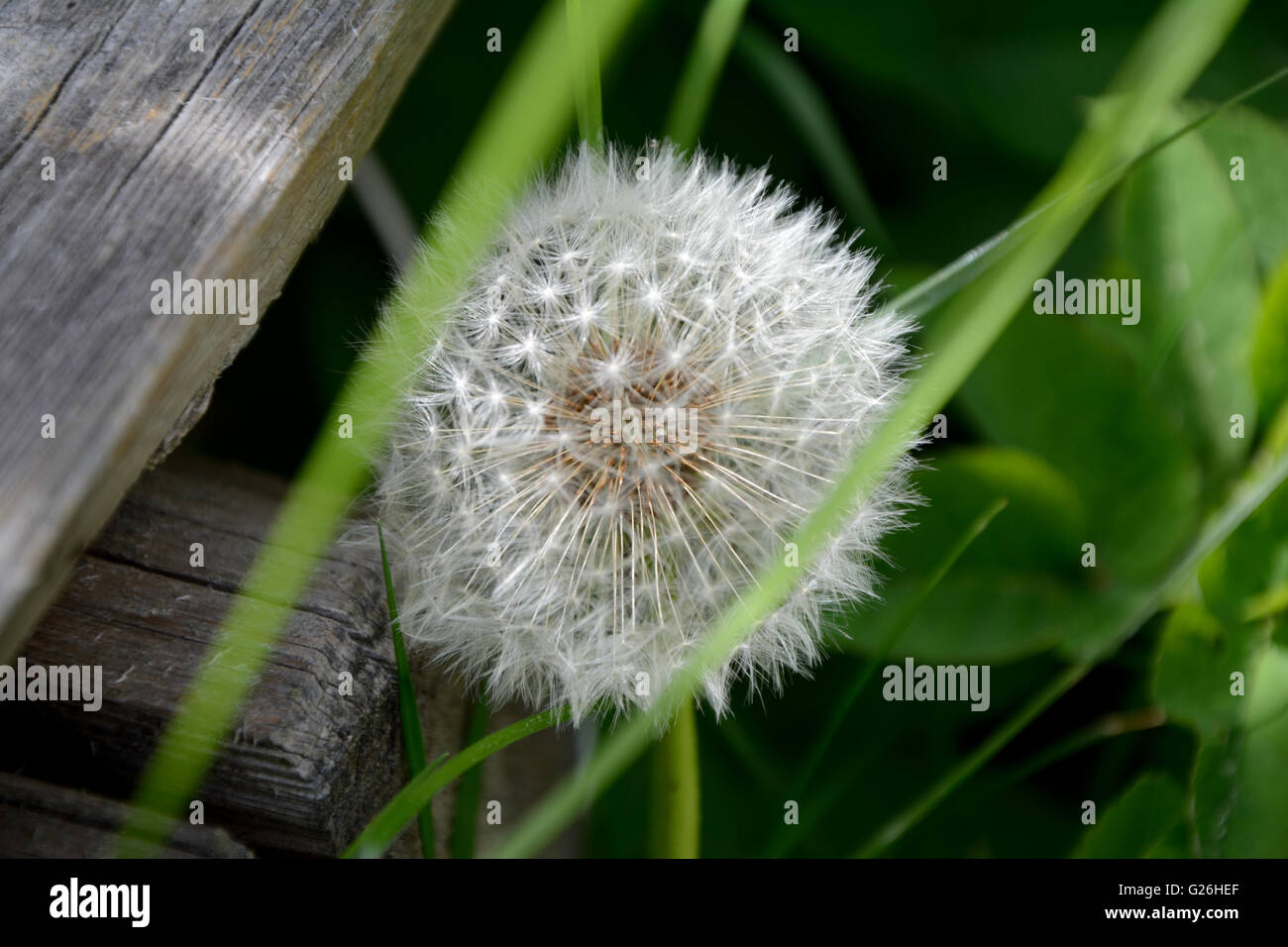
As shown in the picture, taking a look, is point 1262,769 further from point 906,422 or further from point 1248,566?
point 906,422

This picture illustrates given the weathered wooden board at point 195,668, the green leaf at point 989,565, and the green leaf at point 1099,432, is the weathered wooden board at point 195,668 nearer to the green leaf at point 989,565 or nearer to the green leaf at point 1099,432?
the green leaf at point 989,565

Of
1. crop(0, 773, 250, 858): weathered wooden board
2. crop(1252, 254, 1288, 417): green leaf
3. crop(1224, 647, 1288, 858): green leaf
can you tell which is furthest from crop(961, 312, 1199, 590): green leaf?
crop(0, 773, 250, 858): weathered wooden board

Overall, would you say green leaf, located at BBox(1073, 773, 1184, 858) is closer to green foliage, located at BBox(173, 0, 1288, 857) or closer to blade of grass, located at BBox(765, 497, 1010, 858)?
green foliage, located at BBox(173, 0, 1288, 857)

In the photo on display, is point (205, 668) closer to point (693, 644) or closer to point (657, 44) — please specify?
point (693, 644)

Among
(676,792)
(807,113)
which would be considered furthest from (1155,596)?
(807,113)
